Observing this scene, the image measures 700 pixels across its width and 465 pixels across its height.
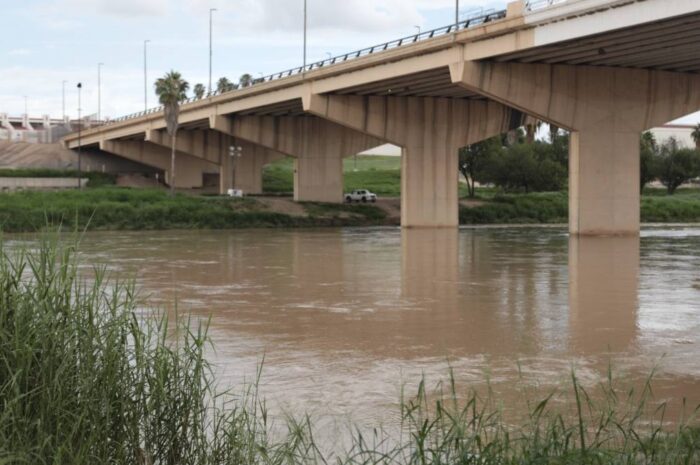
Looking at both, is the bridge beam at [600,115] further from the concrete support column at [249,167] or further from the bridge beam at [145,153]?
the bridge beam at [145,153]

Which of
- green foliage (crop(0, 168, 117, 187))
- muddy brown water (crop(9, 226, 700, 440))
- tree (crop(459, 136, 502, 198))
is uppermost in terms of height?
tree (crop(459, 136, 502, 198))

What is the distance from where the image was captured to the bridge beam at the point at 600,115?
4406cm

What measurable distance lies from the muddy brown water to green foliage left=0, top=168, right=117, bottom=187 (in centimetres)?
6188

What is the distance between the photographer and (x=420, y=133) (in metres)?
58.3

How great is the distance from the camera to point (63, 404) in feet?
23.2

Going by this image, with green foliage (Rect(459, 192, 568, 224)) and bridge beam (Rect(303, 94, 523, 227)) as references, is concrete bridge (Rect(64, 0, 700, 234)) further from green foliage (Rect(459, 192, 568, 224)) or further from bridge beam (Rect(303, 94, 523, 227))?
green foliage (Rect(459, 192, 568, 224))

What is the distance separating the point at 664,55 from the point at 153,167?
7853 centimetres

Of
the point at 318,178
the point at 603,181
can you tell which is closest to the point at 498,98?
the point at 603,181

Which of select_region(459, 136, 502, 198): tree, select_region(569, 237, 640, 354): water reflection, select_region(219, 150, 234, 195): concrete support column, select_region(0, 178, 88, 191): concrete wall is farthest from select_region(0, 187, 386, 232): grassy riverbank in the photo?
select_region(0, 178, 88, 191): concrete wall

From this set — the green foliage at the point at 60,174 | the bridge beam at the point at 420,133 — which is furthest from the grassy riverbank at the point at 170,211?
the green foliage at the point at 60,174

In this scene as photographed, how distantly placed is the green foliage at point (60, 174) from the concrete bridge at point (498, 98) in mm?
30402

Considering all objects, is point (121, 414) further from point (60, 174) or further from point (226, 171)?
point (60, 174)

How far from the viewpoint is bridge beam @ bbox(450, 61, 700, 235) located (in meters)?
44.1

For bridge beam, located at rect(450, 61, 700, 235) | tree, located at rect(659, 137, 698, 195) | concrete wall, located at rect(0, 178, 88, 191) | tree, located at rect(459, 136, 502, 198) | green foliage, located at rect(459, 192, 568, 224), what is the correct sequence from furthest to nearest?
1. tree, located at rect(659, 137, 698, 195)
2. concrete wall, located at rect(0, 178, 88, 191)
3. tree, located at rect(459, 136, 502, 198)
4. green foliage, located at rect(459, 192, 568, 224)
5. bridge beam, located at rect(450, 61, 700, 235)
